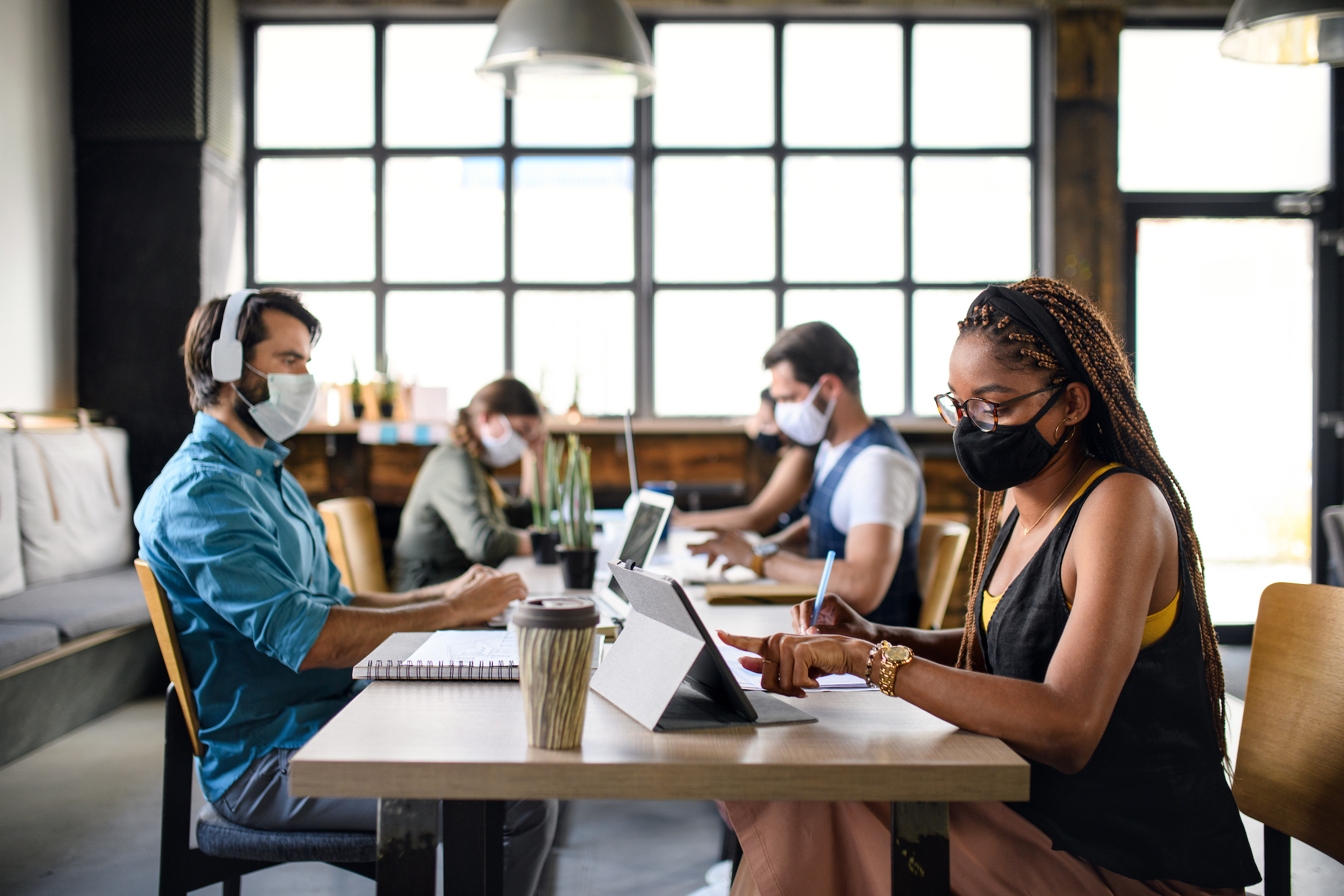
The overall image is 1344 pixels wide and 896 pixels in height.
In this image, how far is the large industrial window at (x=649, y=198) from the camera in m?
5.21

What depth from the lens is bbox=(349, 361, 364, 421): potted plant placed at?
15.8ft

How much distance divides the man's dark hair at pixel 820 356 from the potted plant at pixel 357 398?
9.08 ft

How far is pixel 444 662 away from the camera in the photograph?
1.28m

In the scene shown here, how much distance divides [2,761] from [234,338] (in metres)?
1.99

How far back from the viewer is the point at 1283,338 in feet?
17.2

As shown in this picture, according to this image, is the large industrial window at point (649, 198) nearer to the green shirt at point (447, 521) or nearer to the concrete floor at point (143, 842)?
the green shirt at point (447, 521)

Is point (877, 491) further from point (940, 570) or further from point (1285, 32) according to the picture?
point (1285, 32)

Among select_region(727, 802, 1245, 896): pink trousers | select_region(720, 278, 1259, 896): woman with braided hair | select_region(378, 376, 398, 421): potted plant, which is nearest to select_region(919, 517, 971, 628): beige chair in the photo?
select_region(720, 278, 1259, 896): woman with braided hair

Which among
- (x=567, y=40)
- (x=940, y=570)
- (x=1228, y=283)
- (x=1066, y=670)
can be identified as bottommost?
(x=940, y=570)

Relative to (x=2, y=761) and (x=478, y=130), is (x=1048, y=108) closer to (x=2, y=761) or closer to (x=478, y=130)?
(x=478, y=130)

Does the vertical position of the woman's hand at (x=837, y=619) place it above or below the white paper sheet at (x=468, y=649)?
above

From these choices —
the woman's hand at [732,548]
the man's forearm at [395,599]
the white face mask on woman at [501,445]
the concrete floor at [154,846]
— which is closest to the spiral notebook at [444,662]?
the man's forearm at [395,599]

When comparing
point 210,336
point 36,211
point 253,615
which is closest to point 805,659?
point 253,615

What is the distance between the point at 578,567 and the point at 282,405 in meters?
0.73
